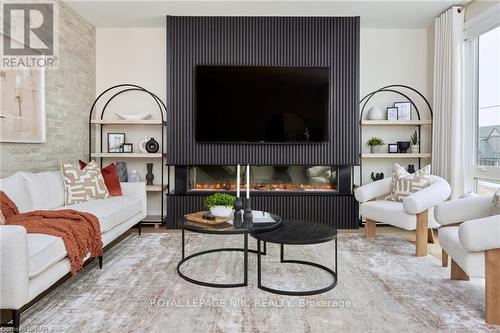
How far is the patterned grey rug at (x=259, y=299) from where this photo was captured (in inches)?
80.3

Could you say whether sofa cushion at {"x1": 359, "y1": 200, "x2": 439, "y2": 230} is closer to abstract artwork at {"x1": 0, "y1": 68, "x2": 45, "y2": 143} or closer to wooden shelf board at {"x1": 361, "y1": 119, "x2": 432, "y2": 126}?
wooden shelf board at {"x1": 361, "y1": 119, "x2": 432, "y2": 126}

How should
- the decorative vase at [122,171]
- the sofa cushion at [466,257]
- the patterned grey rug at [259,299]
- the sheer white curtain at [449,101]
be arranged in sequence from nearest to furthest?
1. the patterned grey rug at [259,299]
2. the sofa cushion at [466,257]
3. the sheer white curtain at [449,101]
4. the decorative vase at [122,171]

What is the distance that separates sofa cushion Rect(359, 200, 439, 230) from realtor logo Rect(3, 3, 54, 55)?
3.83 meters

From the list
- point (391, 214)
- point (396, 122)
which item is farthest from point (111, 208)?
point (396, 122)

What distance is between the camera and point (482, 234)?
2086mm

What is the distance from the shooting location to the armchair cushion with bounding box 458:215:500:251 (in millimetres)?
2059

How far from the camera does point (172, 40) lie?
15.0 feet

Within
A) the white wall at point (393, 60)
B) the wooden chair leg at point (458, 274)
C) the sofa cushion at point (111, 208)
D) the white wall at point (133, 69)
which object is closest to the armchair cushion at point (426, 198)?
the wooden chair leg at point (458, 274)

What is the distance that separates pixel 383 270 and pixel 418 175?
133 cm

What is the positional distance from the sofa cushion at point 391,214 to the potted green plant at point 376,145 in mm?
1001

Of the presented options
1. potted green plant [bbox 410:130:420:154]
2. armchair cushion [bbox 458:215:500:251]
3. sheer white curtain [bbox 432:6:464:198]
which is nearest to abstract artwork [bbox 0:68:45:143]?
armchair cushion [bbox 458:215:500:251]

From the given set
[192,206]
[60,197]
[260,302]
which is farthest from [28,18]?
[260,302]

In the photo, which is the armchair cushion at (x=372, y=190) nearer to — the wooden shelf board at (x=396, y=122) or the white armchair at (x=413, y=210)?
the white armchair at (x=413, y=210)

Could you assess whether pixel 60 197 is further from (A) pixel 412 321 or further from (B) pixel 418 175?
(B) pixel 418 175
